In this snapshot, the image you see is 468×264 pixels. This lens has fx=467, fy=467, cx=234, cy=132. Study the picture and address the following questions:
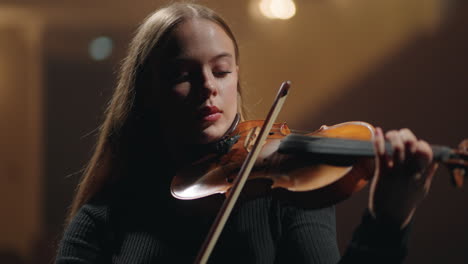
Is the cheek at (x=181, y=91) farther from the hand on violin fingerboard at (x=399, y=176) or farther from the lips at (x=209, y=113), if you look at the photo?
the hand on violin fingerboard at (x=399, y=176)

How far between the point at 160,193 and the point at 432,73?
1081 mm

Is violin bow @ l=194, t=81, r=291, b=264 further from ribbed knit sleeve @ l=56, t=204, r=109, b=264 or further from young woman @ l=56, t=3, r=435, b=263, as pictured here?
ribbed knit sleeve @ l=56, t=204, r=109, b=264

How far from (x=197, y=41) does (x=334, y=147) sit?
30 cm

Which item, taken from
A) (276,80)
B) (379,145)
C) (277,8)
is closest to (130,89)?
(379,145)

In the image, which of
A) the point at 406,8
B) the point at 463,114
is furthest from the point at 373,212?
the point at 406,8

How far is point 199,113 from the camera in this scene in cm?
76

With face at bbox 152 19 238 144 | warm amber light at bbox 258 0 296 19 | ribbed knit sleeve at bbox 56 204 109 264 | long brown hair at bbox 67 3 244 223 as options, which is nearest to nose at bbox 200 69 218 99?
face at bbox 152 19 238 144

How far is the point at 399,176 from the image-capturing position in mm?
549

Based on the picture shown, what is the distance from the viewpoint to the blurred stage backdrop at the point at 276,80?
150 cm

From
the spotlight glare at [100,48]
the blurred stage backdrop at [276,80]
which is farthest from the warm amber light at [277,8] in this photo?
the spotlight glare at [100,48]

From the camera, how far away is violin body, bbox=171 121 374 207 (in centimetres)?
59

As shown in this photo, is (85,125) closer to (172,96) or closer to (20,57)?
(20,57)

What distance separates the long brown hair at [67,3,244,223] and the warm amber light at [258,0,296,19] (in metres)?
0.93

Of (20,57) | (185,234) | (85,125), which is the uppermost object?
(185,234)
